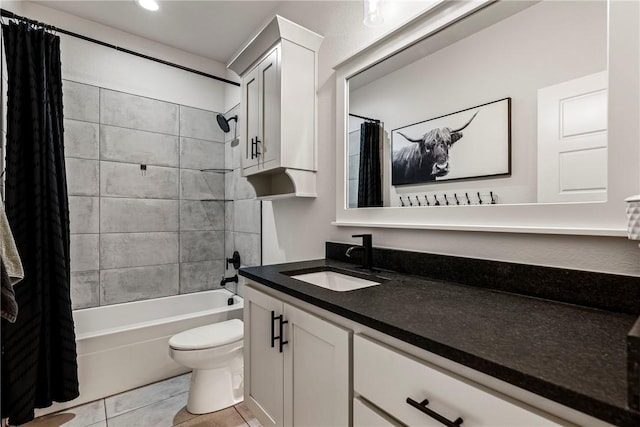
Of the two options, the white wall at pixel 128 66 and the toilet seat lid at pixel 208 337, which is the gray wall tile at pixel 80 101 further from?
the toilet seat lid at pixel 208 337

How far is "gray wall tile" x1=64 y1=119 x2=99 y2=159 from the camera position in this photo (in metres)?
2.32

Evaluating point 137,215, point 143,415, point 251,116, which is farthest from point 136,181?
point 143,415

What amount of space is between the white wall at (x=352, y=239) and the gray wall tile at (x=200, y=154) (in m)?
0.94

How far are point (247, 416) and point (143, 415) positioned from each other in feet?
1.99

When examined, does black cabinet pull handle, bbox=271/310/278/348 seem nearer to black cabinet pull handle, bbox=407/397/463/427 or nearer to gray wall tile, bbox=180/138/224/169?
black cabinet pull handle, bbox=407/397/463/427

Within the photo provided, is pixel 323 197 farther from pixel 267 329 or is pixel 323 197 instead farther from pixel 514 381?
pixel 514 381

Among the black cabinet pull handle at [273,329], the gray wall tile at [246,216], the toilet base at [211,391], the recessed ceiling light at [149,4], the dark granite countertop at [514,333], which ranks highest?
the recessed ceiling light at [149,4]

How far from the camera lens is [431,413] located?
0.63 m

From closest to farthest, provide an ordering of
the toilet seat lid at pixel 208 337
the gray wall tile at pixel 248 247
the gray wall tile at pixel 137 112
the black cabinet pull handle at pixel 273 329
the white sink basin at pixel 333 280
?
the black cabinet pull handle at pixel 273 329 < the white sink basin at pixel 333 280 < the toilet seat lid at pixel 208 337 < the gray wall tile at pixel 137 112 < the gray wall tile at pixel 248 247

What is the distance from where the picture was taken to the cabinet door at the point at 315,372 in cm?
88

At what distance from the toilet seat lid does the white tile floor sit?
0.40m

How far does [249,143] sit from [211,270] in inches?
59.4

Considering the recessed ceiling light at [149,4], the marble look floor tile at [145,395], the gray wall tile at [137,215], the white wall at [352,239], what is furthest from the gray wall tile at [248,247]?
the recessed ceiling light at [149,4]

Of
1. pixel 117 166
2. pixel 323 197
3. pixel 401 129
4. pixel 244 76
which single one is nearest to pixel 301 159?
pixel 323 197
